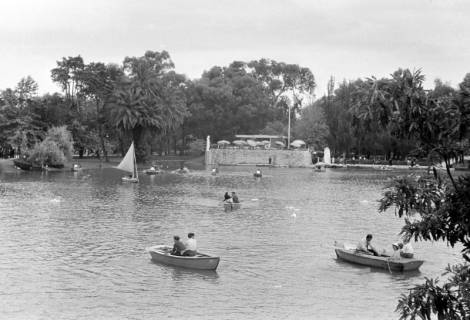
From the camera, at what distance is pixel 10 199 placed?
53219 millimetres

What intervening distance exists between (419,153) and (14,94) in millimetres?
100403

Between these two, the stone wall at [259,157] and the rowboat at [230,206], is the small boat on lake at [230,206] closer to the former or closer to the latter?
the rowboat at [230,206]

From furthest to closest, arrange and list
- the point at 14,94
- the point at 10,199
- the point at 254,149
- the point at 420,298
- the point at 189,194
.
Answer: the point at 254,149, the point at 14,94, the point at 189,194, the point at 10,199, the point at 420,298

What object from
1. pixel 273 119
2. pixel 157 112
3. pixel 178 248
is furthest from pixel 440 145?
pixel 273 119

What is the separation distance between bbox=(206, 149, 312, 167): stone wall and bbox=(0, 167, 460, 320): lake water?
62040 millimetres

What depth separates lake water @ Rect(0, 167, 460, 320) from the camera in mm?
22078

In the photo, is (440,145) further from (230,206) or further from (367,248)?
(230,206)

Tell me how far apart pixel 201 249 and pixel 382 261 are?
955 cm

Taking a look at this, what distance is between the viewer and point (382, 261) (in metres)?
27.5

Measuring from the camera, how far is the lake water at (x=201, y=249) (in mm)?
22078

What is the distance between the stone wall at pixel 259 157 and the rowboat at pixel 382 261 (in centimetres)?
9266

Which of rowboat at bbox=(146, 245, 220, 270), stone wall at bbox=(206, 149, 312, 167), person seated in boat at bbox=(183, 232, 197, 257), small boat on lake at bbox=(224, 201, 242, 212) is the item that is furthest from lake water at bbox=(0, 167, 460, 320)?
stone wall at bbox=(206, 149, 312, 167)

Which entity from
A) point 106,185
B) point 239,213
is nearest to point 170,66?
point 106,185

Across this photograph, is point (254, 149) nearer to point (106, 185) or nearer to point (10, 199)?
point (106, 185)
